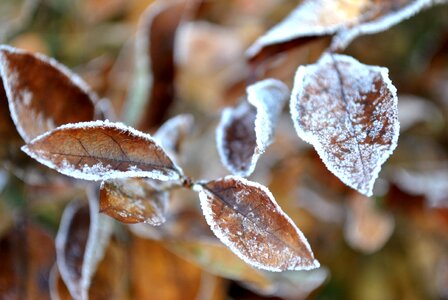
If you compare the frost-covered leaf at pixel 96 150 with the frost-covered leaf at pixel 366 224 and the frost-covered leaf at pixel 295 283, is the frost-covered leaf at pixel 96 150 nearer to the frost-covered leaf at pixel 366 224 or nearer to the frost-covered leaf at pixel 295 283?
the frost-covered leaf at pixel 295 283

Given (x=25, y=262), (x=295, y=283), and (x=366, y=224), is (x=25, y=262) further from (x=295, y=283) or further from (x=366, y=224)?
(x=366, y=224)

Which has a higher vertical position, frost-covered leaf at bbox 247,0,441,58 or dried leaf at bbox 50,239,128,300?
frost-covered leaf at bbox 247,0,441,58

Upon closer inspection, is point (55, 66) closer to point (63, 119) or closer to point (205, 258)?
point (63, 119)

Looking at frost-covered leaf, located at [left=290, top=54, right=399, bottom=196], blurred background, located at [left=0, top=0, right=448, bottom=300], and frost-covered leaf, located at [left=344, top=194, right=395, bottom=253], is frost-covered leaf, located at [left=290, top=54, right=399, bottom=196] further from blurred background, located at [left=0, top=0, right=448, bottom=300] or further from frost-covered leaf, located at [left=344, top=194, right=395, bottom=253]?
frost-covered leaf, located at [left=344, top=194, right=395, bottom=253]

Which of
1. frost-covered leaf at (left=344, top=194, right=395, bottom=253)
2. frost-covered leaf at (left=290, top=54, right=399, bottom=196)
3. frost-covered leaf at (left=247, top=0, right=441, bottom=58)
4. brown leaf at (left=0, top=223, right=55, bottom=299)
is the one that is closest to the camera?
frost-covered leaf at (left=290, top=54, right=399, bottom=196)

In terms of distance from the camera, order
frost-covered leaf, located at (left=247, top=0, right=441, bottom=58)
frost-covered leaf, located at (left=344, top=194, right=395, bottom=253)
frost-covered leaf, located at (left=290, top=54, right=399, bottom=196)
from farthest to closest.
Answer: frost-covered leaf, located at (left=344, top=194, right=395, bottom=253) < frost-covered leaf, located at (left=247, top=0, right=441, bottom=58) < frost-covered leaf, located at (left=290, top=54, right=399, bottom=196)

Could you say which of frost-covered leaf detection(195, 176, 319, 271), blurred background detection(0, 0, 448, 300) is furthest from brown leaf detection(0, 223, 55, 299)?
frost-covered leaf detection(195, 176, 319, 271)

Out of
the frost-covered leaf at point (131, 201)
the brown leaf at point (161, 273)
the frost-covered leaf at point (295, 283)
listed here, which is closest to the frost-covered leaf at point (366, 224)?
the frost-covered leaf at point (295, 283)
